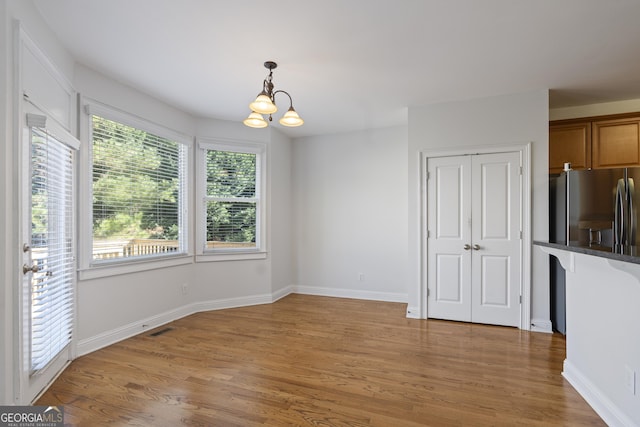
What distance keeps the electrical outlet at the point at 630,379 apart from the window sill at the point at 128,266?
13.1 ft

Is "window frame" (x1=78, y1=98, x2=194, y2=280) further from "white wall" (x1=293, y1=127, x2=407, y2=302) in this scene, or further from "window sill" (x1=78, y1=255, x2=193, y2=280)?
"white wall" (x1=293, y1=127, x2=407, y2=302)

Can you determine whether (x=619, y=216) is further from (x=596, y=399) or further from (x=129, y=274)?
(x=129, y=274)

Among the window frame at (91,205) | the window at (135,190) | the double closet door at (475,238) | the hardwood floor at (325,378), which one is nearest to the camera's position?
the hardwood floor at (325,378)

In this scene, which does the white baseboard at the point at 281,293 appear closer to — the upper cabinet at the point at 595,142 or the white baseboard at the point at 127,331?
the white baseboard at the point at 127,331

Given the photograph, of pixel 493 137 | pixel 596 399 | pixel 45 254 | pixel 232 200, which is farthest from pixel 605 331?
pixel 232 200

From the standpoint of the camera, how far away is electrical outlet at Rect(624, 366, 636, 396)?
1731mm

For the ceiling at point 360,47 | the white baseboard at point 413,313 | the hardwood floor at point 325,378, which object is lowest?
the hardwood floor at point 325,378

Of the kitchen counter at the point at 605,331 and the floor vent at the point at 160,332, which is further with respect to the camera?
the floor vent at the point at 160,332

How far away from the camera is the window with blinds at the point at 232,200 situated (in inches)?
175

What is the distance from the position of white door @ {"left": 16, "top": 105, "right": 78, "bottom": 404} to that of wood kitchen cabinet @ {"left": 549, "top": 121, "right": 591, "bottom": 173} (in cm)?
495

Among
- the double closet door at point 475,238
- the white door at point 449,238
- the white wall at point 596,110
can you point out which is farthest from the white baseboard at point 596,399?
the white wall at point 596,110

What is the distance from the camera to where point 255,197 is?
187 inches

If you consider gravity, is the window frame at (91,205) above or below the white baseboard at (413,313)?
above

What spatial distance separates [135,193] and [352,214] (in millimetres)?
3027
